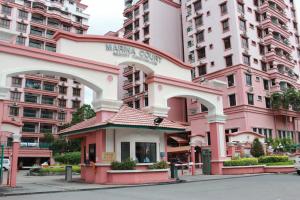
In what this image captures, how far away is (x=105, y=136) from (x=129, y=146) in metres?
1.59

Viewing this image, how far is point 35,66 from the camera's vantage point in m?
16.2

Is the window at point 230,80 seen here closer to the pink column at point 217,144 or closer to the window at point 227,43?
the window at point 227,43

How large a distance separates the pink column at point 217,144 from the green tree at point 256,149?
3.73m

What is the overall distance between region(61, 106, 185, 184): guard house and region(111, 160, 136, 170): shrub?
26 centimetres

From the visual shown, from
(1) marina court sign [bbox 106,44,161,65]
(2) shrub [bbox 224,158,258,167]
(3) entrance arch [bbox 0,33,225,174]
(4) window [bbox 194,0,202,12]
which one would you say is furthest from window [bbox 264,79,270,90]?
(1) marina court sign [bbox 106,44,161,65]

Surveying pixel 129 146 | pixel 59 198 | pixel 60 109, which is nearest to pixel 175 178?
pixel 129 146

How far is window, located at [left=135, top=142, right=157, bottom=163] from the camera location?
731 inches

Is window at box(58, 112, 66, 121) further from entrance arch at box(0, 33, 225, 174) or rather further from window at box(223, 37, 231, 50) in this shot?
entrance arch at box(0, 33, 225, 174)

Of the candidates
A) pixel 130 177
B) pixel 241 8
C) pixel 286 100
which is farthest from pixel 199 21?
pixel 130 177

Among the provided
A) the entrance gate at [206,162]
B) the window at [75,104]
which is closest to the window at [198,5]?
the window at [75,104]

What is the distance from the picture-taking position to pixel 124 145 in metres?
18.1

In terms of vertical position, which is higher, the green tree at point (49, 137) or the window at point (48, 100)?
the window at point (48, 100)

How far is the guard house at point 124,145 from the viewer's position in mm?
17141

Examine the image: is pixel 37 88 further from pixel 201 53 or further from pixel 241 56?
pixel 241 56
